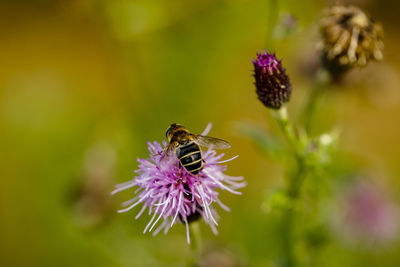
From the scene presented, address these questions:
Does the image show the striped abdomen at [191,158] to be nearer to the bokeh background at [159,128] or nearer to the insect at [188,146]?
the insect at [188,146]

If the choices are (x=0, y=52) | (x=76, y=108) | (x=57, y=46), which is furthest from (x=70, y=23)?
(x=76, y=108)

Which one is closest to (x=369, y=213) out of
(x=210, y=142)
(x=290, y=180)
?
(x=290, y=180)

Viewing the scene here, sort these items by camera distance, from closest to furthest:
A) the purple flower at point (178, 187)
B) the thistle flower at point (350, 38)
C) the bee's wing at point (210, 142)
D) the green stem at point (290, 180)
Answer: the purple flower at point (178, 187)
the bee's wing at point (210, 142)
the green stem at point (290, 180)
the thistle flower at point (350, 38)

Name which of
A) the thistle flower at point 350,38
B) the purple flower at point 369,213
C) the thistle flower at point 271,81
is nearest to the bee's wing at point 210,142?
the thistle flower at point 271,81

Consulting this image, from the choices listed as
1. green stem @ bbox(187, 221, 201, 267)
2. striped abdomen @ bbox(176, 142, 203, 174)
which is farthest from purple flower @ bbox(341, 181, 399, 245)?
striped abdomen @ bbox(176, 142, 203, 174)

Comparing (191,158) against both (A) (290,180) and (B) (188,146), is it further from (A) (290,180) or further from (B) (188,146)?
(A) (290,180)

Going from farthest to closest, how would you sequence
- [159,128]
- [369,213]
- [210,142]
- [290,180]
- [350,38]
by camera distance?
[159,128], [369,213], [290,180], [350,38], [210,142]

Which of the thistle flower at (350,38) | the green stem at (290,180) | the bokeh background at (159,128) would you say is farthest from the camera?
the bokeh background at (159,128)
